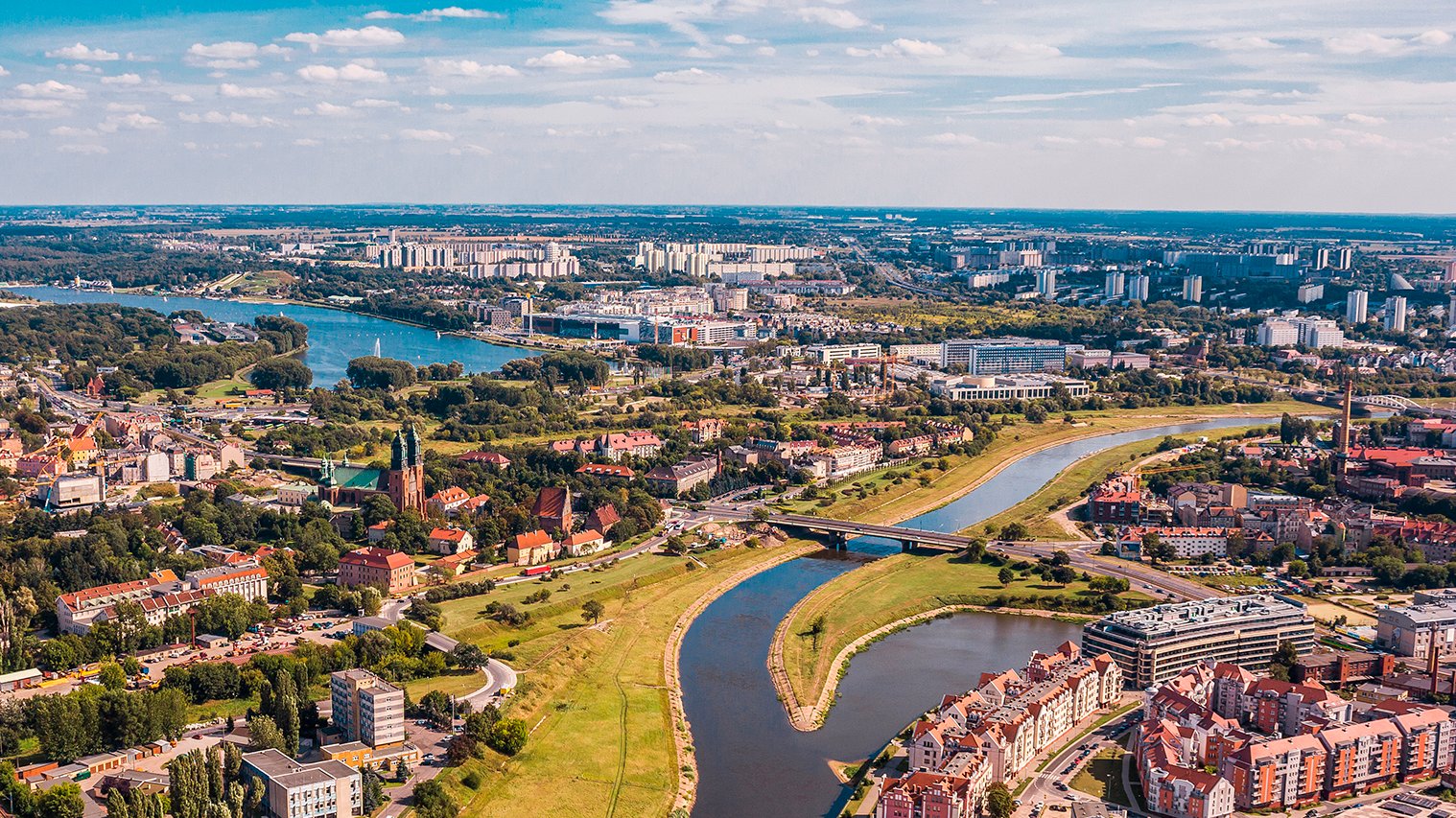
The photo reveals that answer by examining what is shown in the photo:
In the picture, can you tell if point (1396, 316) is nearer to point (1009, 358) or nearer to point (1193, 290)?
point (1193, 290)

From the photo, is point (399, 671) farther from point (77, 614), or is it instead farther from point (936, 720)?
point (936, 720)

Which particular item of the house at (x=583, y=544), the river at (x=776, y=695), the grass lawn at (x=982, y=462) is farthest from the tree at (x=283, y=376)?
the river at (x=776, y=695)

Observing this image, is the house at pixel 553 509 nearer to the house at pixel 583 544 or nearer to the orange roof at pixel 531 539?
the house at pixel 583 544

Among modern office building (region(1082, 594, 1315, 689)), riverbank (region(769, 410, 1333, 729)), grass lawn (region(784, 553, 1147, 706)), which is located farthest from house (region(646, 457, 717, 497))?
modern office building (region(1082, 594, 1315, 689))

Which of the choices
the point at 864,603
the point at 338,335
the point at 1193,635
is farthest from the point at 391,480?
the point at 338,335

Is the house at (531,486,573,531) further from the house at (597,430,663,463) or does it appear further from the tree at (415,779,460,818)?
the tree at (415,779,460,818)

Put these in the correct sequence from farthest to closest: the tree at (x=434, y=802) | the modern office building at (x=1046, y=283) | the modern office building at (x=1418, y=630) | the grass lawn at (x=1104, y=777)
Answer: the modern office building at (x=1046, y=283) < the modern office building at (x=1418, y=630) < the grass lawn at (x=1104, y=777) < the tree at (x=434, y=802)

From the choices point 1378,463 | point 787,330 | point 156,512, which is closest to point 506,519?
point 156,512
